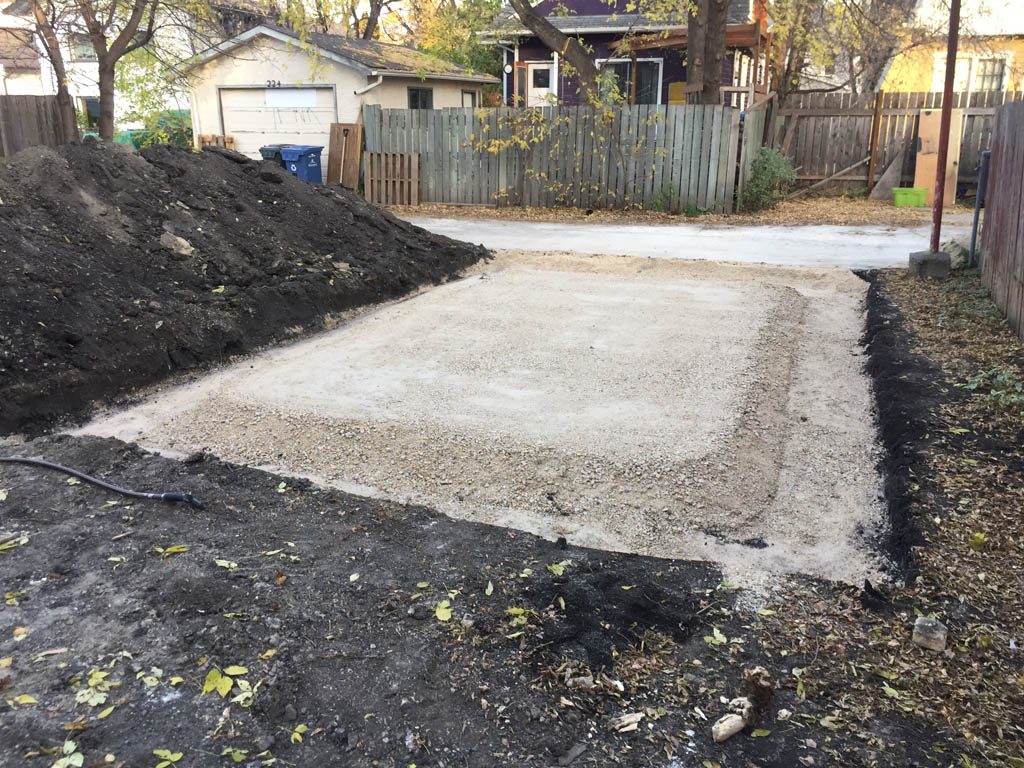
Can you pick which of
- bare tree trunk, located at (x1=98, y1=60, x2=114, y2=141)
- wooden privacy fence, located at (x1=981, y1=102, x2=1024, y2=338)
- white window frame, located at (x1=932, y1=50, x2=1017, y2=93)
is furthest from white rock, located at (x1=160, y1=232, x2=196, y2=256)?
white window frame, located at (x1=932, y1=50, x2=1017, y2=93)

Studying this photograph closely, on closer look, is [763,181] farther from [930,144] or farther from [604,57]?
[604,57]

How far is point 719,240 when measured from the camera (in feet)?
42.0

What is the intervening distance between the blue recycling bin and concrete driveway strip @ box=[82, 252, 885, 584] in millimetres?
11002

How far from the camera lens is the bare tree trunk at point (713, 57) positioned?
15750mm

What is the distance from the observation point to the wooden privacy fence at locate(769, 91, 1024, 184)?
55.6ft

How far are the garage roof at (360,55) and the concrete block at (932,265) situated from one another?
40.9 ft

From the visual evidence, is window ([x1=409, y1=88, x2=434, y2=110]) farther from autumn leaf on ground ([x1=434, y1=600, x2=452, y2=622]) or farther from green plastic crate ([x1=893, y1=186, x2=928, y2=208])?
autumn leaf on ground ([x1=434, y1=600, x2=452, y2=622])

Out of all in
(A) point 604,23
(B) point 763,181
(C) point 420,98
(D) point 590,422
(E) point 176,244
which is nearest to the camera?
(D) point 590,422

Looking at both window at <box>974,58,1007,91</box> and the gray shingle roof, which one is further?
window at <box>974,58,1007,91</box>

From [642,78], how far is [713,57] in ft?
19.6

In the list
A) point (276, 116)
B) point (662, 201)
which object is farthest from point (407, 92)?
point (662, 201)

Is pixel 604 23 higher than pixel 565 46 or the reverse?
higher

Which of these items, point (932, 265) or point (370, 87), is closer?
point (932, 265)

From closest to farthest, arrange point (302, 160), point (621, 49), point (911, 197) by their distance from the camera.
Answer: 1. point (911, 197)
2. point (302, 160)
3. point (621, 49)
